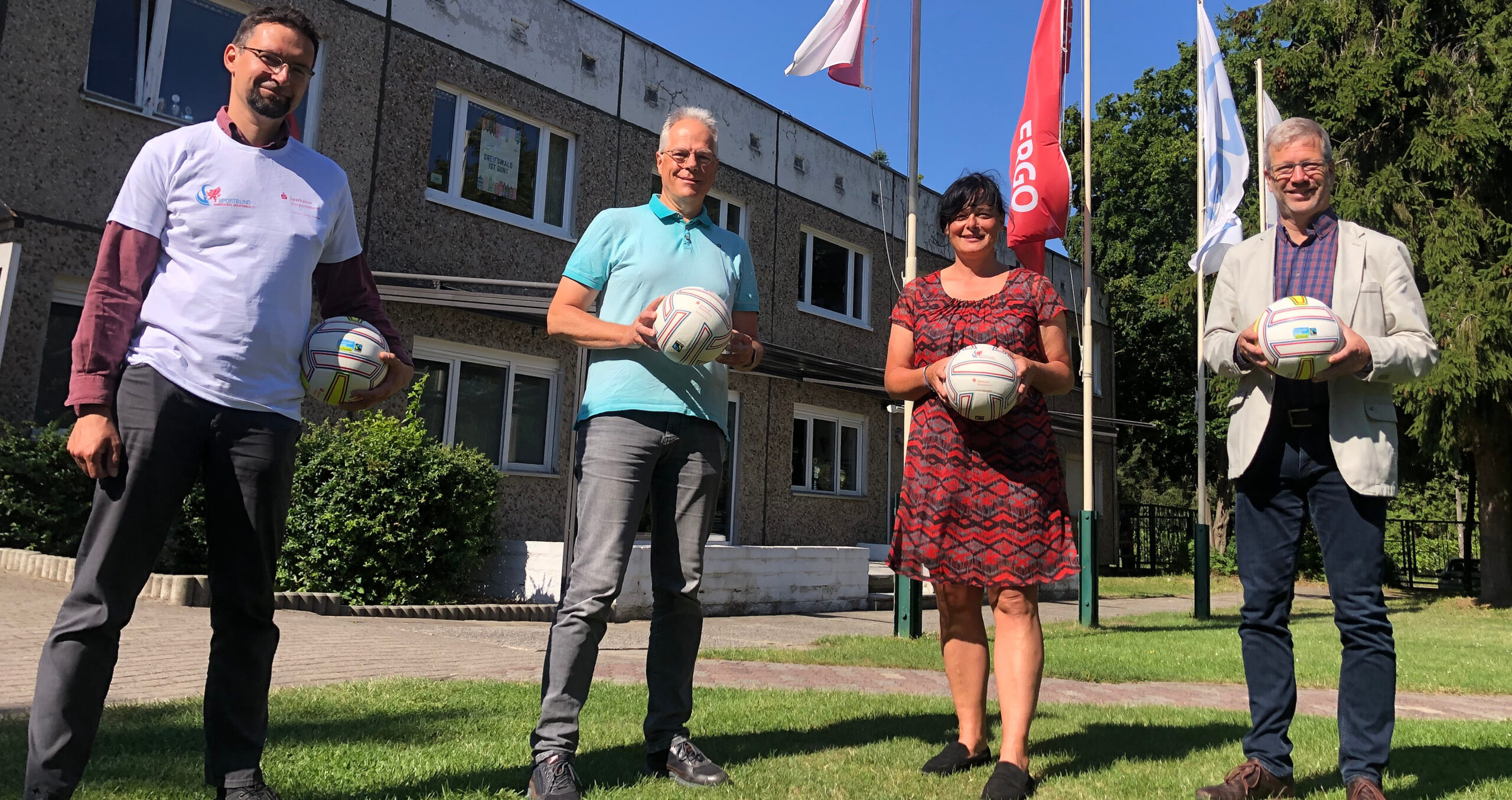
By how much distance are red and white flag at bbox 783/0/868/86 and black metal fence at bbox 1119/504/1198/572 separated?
18880 millimetres

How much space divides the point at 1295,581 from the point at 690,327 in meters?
2.07

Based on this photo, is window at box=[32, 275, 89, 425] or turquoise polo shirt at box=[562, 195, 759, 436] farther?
window at box=[32, 275, 89, 425]

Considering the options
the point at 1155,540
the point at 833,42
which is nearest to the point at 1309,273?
the point at 833,42

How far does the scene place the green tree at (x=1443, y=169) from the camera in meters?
14.8

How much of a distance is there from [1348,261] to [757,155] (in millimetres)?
13028

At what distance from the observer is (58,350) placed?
29.7 feet

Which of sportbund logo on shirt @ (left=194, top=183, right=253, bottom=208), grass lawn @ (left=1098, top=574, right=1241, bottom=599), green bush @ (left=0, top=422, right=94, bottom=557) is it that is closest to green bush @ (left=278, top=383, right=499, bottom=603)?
green bush @ (left=0, top=422, right=94, bottom=557)

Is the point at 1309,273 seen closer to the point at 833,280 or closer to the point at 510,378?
the point at 510,378

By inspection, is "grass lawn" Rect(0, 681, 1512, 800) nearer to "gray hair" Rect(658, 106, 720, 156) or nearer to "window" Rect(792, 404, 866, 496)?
"gray hair" Rect(658, 106, 720, 156)

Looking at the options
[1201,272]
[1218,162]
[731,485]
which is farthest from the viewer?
[731,485]

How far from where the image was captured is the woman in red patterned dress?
11.5 feet

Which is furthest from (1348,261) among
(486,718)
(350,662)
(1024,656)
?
(350,662)

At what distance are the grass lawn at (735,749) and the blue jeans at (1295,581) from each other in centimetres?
23

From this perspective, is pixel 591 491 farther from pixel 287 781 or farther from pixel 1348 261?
pixel 1348 261
